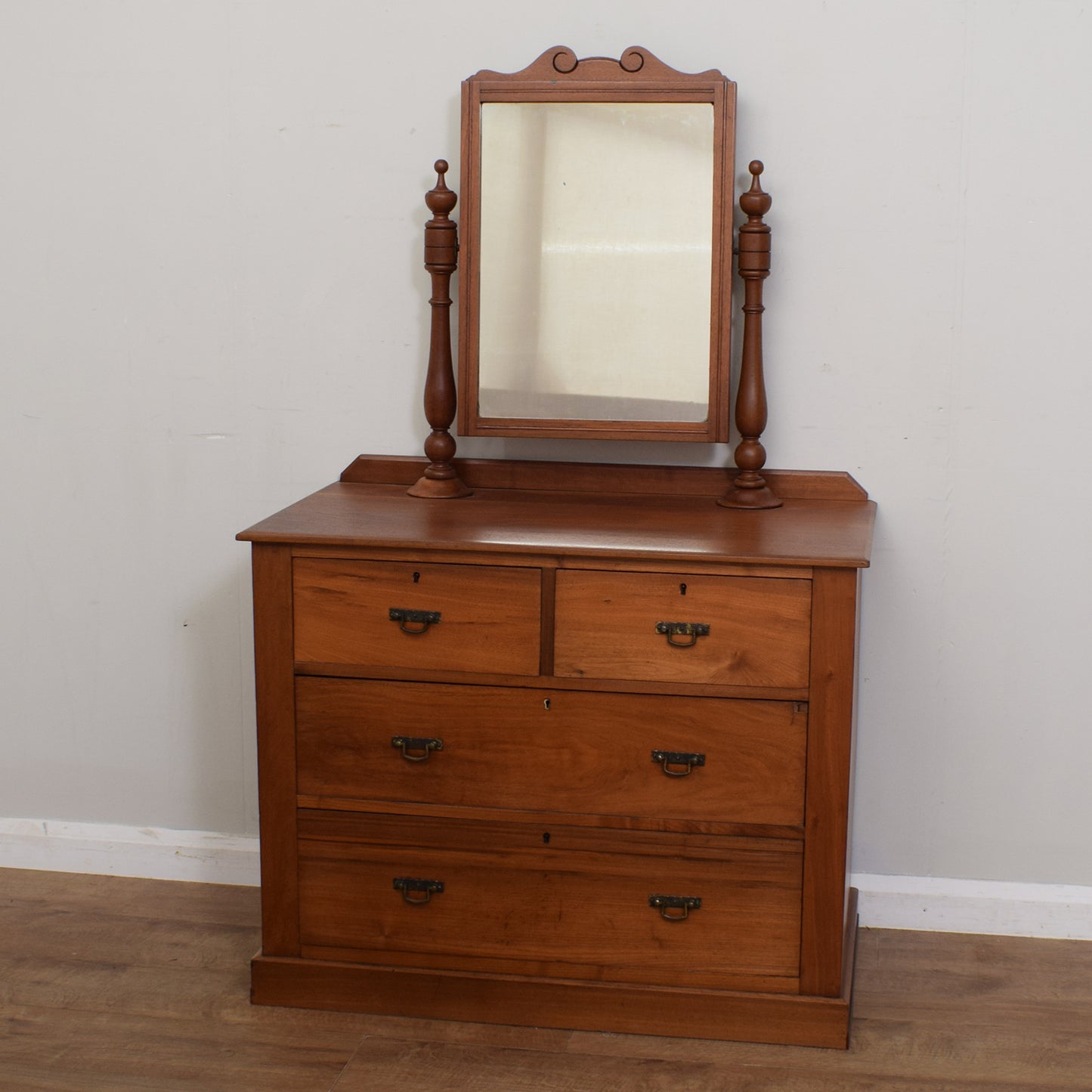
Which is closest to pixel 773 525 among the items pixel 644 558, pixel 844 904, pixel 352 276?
pixel 644 558

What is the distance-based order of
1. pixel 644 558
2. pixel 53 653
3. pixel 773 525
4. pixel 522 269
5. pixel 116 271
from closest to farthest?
pixel 644 558
pixel 773 525
pixel 522 269
pixel 116 271
pixel 53 653

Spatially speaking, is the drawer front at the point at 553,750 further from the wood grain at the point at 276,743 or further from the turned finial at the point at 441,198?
the turned finial at the point at 441,198

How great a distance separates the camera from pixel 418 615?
7.22 feet

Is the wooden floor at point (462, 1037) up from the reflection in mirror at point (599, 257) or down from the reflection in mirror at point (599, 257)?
down

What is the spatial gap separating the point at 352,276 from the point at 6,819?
1428mm

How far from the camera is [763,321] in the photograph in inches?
98.9

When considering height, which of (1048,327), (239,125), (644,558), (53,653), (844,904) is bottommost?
(844,904)

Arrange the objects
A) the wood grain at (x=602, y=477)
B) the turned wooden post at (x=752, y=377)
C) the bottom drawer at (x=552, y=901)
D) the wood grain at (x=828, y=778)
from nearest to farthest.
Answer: the wood grain at (x=828, y=778) → the bottom drawer at (x=552, y=901) → the turned wooden post at (x=752, y=377) → the wood grain at (x=602, y=477)

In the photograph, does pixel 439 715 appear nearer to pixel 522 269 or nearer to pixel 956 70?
pixel 522 269

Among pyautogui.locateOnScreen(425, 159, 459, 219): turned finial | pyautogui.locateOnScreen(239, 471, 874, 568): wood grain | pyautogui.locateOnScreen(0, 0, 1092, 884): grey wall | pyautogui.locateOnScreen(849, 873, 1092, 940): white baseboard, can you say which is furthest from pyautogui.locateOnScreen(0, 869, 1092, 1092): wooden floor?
pyautogui.locateOnScreen(425, 159, 459, 219): turned finial

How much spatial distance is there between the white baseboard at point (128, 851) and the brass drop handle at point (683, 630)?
45.9 inches

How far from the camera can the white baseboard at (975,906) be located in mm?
2604

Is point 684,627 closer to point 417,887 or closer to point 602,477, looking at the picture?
point 602,477

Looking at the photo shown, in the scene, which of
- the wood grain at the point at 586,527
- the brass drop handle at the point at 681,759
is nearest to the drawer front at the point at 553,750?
the brass drop handle at the point at 681,759
